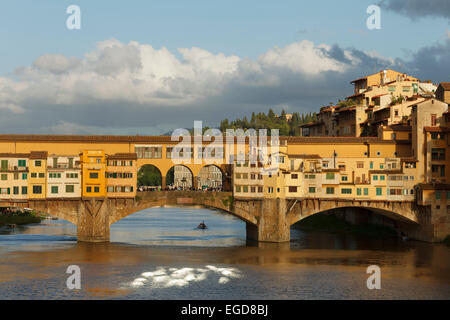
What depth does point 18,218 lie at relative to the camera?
102312mm

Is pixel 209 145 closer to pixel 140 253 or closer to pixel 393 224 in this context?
pixel 140 253

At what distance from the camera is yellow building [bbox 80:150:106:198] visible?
245 feet

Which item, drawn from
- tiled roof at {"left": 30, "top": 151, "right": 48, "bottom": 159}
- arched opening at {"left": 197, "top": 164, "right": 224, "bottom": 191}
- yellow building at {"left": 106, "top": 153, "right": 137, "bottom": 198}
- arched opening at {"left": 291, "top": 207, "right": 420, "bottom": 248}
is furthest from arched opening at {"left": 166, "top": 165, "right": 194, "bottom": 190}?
tiled roof at {"left": 30, "top": 151, "right": 48, "bottom": 159}

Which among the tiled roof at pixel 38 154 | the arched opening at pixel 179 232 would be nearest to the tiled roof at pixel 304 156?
the arched opening at pixel 179 232

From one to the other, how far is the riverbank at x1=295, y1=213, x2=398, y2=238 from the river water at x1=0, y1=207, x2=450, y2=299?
377 centimetres

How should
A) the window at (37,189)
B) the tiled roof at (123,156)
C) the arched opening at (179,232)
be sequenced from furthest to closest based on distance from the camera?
1. the arched opening at (179,232)
2. the tiled roof at (123,156)
3. the window at (37,189)

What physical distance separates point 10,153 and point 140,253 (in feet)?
63.5

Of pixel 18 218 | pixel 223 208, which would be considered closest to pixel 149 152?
pixel 223 208

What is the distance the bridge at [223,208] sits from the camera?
2884 inches

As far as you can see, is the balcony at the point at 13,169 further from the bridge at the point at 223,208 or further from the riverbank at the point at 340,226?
the riverbank at the point at 340,226

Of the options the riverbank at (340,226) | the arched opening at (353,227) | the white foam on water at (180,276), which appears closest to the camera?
the white foam on water at (180,276)

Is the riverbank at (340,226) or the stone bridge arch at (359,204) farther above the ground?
the stone bridge arch at (359,204)

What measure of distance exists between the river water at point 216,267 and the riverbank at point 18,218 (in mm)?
14852
